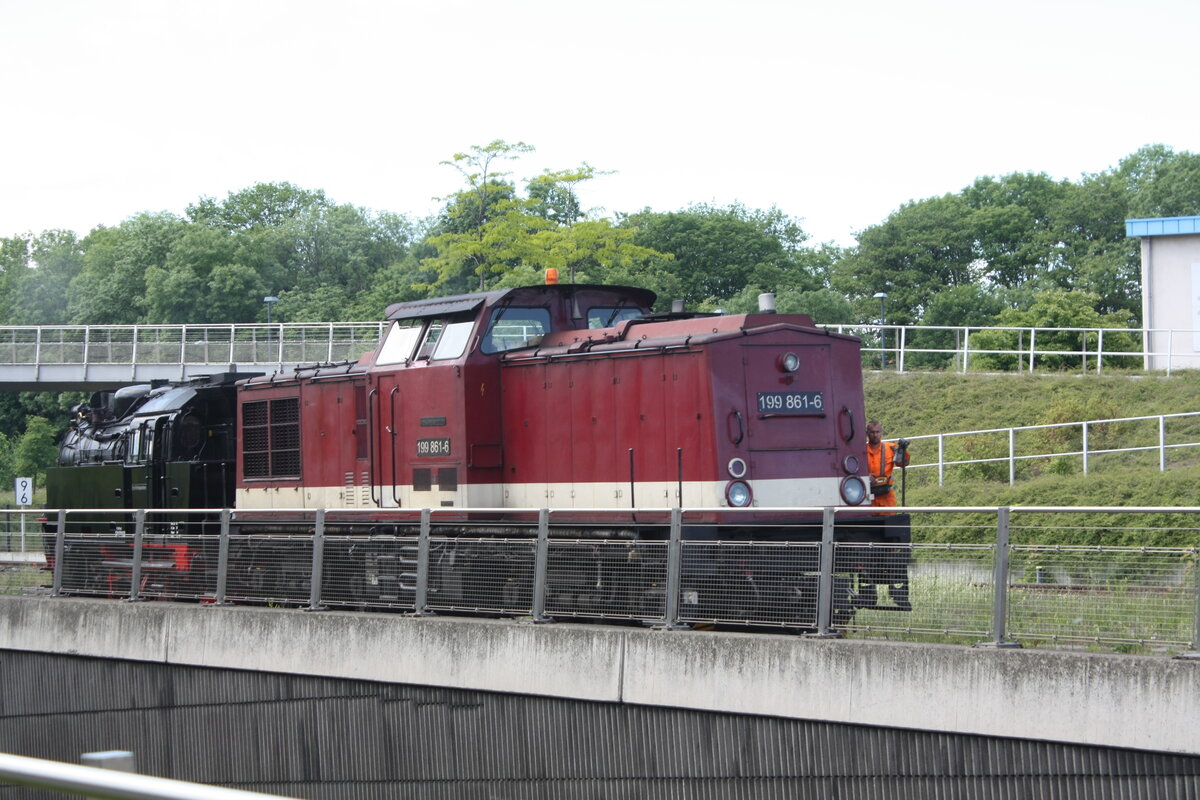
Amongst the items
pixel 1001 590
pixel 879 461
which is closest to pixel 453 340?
pixel 879 461

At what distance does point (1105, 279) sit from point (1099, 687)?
65094mm

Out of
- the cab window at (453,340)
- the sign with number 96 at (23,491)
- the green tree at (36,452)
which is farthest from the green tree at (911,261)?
the cab window at (453,340)

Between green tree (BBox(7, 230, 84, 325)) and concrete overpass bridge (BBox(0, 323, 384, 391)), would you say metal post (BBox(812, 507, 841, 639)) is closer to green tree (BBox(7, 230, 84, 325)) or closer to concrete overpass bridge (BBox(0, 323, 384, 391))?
concrete overpass bridge (BBox(0, 323, 384, 391))

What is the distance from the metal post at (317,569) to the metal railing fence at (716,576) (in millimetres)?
16

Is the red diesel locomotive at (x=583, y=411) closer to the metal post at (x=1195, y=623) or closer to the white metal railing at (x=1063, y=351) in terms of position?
the metal post at (x=1195, y=623)

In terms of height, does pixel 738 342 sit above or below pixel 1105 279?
below

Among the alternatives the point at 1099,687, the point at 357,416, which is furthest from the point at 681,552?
the point at 357,416

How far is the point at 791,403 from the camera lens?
501 inches

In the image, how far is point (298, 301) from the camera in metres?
78.1

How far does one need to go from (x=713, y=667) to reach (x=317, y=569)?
5.00 metres

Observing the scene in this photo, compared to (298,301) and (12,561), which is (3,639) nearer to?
(12,561)

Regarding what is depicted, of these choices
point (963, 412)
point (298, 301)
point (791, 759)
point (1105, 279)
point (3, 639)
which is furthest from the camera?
point (298, 301)

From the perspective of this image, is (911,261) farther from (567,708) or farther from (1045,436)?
(567,708)

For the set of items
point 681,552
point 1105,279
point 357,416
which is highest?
point 1105,279
